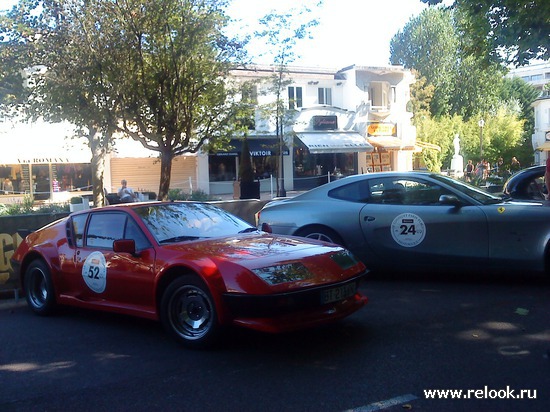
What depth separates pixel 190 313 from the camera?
5598 mm

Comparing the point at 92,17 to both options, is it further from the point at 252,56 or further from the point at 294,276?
the point at 294,276

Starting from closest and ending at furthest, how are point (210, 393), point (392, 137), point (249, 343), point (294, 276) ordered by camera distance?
point (210, 393) < point (294, 276) < point (249, 343) < point (392, 137)

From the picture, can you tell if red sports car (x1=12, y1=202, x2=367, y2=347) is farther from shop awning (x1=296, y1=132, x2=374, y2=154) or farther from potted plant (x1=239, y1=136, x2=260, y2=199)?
A: shop awning (x1=296, y1=132, x2=374, y2=154)

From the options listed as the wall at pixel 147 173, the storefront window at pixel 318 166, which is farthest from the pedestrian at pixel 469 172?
the wall at pixel 147 173

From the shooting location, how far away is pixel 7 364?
17.8 feet

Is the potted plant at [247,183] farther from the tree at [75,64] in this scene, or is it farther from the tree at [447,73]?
the tree at [447,73]

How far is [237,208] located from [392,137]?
91.4 ft

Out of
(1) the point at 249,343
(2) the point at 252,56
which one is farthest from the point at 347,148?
(1) the point at 249,343

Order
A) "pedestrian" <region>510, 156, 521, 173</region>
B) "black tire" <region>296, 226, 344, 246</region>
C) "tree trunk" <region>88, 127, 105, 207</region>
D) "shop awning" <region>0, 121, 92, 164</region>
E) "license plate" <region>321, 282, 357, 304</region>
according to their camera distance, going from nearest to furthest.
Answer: "license plate" <region>321, 282, 357, 304</region> < "black tire" <region>296, 226, 344, 246</region> < "tree trunk" <region>88, 127, 105, 207</region> < "pedestrian" <region>510, 156, 521, 173</region> < "shop awning" <region>0, 121, 92, 164</region>

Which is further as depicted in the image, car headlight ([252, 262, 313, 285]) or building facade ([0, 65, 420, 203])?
building facade ([0, 65, 420, 203])

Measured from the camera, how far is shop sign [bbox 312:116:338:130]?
36.2m

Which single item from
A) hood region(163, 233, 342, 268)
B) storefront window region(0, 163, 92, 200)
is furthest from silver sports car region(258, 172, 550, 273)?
storefront window region(0, 163, 92, 200)

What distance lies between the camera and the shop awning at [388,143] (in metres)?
38.0

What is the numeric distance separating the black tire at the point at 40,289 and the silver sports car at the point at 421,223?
2623 mm
